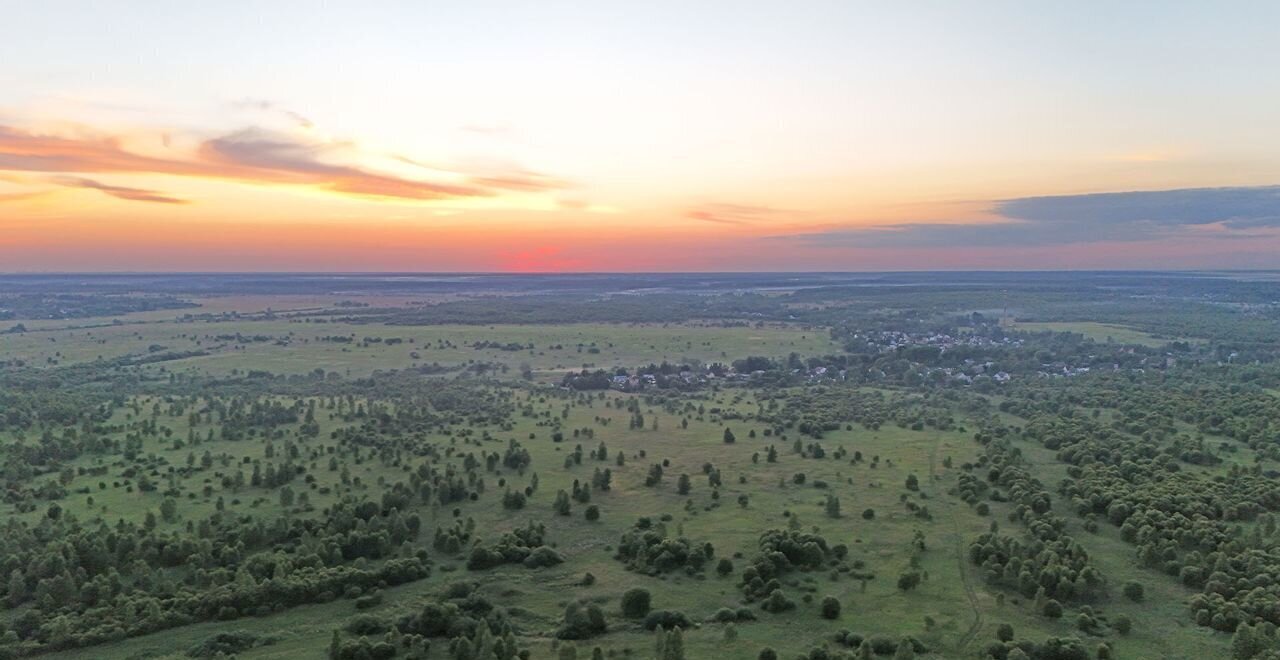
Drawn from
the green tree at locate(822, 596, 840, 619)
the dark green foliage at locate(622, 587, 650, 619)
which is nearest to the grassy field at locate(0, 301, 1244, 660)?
the green tree at locate(822, 596, 840, 619)

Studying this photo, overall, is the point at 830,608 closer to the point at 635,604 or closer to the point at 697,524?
the point at 635,604

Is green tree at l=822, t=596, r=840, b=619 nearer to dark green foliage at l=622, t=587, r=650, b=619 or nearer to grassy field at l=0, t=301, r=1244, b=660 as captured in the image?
grassy field at l=0, t=301, r=1244, b=660

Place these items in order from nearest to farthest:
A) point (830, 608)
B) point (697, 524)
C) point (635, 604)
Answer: point (830, 608), point (635, 604), point (697, 524)

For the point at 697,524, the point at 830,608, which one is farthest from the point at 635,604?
the point at 697,524

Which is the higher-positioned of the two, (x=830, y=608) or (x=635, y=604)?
(x=635, y=604)

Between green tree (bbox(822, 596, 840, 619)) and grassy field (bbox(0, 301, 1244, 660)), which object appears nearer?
grassy field (bbox(0, 301, 1244, 660))

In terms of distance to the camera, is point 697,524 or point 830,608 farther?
point 697,524

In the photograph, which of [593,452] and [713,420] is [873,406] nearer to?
[713,420]

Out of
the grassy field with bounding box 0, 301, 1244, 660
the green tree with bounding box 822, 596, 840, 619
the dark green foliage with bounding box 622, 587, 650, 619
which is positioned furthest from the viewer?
the dark green foliage with bounding box 622, 587, 650, 619

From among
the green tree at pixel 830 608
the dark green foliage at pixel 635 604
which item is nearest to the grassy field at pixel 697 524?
the green tree at pixel 830 608

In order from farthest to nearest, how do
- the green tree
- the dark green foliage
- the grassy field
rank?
the dark green foliage < the green tree < the grassy field

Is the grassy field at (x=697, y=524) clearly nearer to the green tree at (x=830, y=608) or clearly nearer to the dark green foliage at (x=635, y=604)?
the green tree at (x=830, y=608)

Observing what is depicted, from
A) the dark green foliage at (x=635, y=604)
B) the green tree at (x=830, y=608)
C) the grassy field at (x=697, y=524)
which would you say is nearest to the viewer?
the grassy field at (x=697, y=524)
